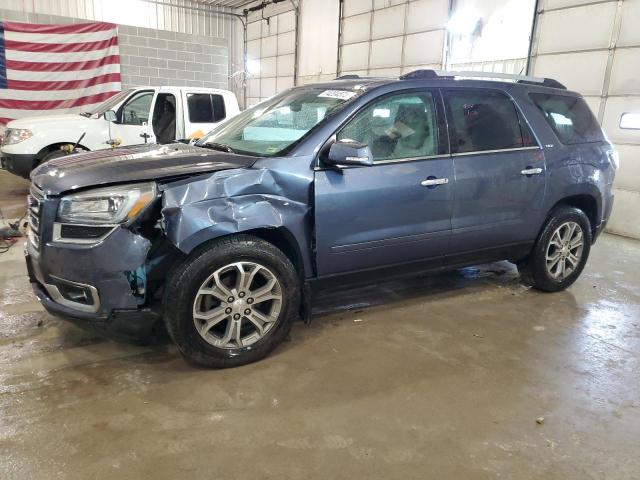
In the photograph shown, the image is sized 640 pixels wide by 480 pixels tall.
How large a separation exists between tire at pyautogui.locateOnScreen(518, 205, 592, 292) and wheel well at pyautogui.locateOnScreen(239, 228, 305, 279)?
2189 millimetres

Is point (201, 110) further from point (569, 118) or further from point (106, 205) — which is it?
point (106, 205)

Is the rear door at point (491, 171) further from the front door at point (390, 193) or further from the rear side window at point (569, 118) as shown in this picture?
the rear side window at point (569, 118)

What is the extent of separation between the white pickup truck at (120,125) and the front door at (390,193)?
4737 mm

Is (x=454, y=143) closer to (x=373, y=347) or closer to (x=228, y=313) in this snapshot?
(x=373, y=347)

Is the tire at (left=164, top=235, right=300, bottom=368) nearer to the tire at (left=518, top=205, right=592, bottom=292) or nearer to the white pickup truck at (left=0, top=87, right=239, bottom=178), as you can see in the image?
the tire at (left=518, top=205, right=592, bottom=292)

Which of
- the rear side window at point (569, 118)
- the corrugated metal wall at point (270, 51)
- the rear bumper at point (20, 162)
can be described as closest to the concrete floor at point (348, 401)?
the rear side window at point (569, 118)

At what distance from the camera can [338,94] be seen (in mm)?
3346

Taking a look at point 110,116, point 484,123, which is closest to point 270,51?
point 110,116

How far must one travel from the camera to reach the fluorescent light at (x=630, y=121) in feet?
22.6

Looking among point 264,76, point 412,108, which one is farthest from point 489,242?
point 264,76

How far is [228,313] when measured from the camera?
2803 mm

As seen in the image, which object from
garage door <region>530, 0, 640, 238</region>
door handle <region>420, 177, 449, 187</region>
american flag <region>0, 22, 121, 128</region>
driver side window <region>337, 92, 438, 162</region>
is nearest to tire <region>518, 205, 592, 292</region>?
door handle <region>420, 177, 449, 187</region>

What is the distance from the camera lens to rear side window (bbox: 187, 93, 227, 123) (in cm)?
788

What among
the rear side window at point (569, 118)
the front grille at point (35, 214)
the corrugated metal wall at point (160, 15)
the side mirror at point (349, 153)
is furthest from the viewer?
the corrugated metal wall at point (160, 15)
